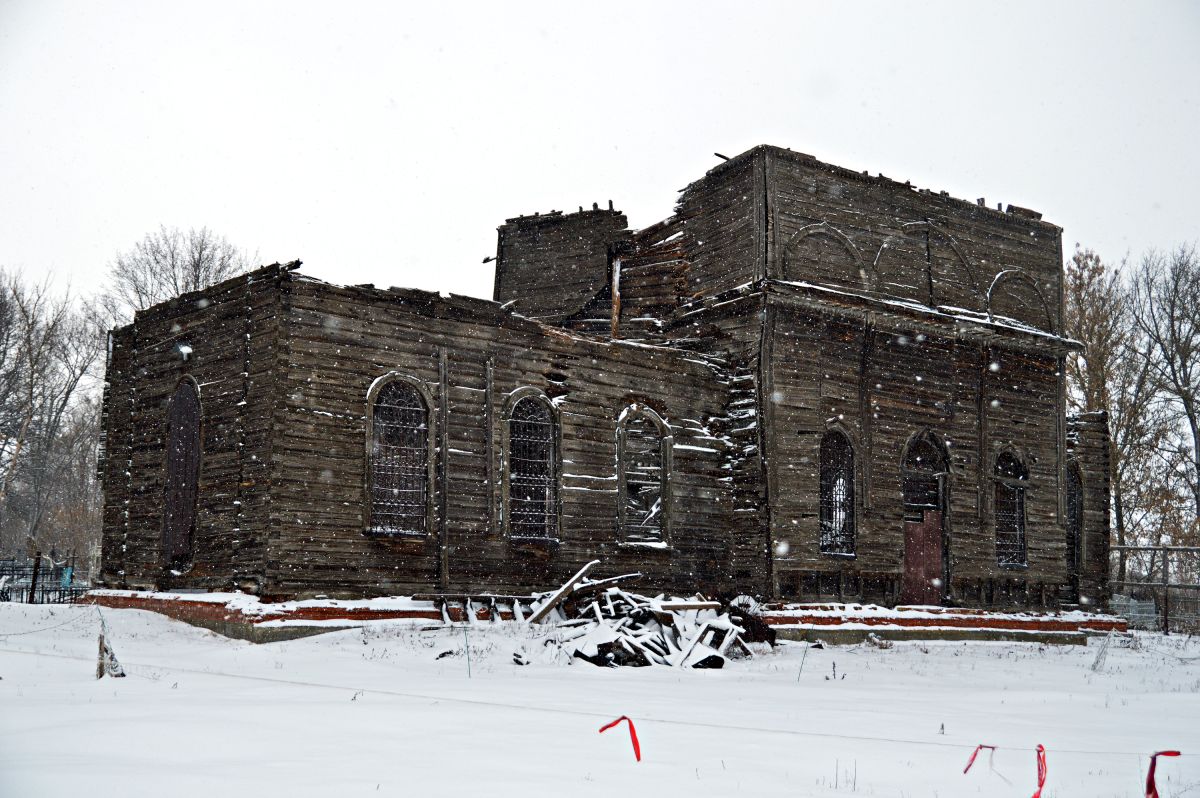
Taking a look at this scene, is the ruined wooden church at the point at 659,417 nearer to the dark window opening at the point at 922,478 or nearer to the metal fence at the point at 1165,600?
the dark window opening at the point at 922,478

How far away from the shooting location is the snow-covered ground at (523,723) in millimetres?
6332

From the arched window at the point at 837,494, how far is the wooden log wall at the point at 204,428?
1123cm

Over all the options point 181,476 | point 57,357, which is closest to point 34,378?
point 57,357

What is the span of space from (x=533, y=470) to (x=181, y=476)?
614cm

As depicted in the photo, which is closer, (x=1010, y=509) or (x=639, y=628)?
(x=639, y=628)

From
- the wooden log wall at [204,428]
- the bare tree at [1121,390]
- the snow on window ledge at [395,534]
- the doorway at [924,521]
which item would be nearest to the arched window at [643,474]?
the snow on window ledge at [395,534]

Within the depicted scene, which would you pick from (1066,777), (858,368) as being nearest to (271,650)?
(1066,777)

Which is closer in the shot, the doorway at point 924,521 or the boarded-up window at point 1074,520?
the doorway at point 924,521

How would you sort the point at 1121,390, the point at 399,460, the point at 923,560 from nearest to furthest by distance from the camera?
the point at 399,460, the point at 923,560, the point at 1121,390

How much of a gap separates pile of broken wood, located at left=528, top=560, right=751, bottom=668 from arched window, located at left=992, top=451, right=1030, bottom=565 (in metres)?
10.3

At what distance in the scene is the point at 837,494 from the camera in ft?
71.7

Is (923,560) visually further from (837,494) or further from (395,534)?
(395,534)

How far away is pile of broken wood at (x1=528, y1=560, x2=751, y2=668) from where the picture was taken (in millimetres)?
14352

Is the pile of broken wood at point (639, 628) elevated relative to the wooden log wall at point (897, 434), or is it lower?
lower
